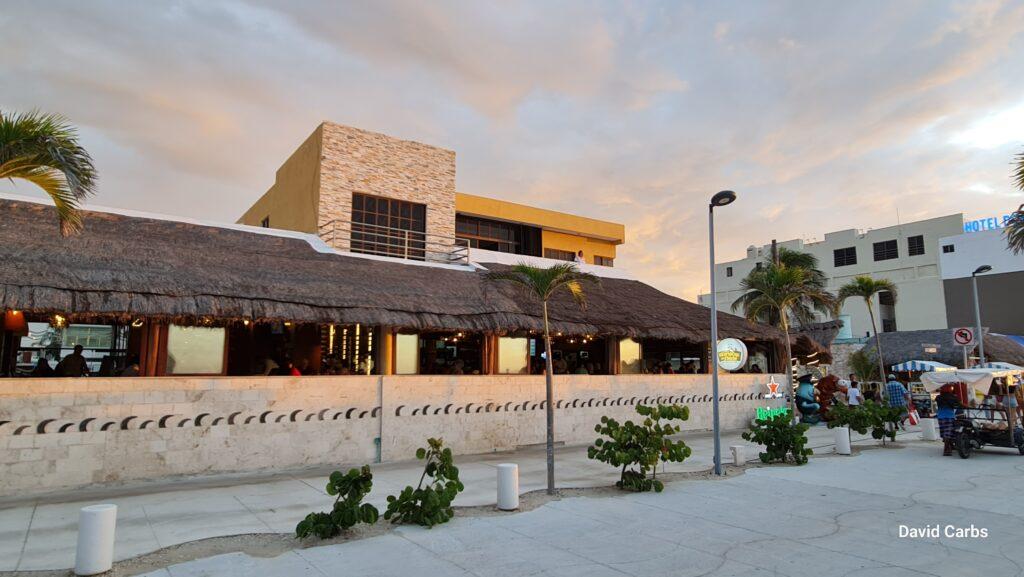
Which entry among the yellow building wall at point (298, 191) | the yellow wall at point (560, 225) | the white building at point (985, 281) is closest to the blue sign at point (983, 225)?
the white building at point (985, 281)

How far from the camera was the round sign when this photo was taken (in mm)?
20094

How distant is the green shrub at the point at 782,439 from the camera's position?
12.8 metres

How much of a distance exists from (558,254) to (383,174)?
40.9 ft

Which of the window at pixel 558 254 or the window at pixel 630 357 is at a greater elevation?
the window at pixel 558 254

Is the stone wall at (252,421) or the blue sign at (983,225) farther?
the blue sign at (983,225)

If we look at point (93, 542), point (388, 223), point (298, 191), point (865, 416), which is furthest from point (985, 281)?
point (93, 542)

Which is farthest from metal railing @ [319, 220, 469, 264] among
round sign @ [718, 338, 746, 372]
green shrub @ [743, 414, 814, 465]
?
green shrub @ [743, 414, 814, 465]

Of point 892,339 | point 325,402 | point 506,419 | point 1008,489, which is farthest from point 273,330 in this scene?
point 892,339

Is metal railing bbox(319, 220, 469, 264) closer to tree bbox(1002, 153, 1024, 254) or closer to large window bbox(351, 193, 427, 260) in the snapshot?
large window bbox(351, 193, 427, 260)

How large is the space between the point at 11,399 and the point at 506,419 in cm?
1012

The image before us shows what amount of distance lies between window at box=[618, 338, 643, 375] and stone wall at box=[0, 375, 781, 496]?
7.49 feet

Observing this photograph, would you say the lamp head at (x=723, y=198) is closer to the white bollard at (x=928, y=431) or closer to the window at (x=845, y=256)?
the white bollard at (x=928, y=431)

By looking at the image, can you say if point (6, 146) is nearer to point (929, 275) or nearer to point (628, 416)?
point (628, 416)

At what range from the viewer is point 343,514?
23.4 feet
